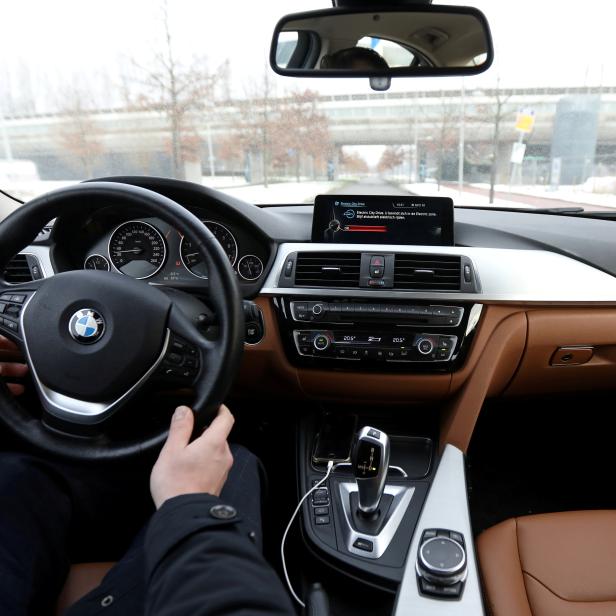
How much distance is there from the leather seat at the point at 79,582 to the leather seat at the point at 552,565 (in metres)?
0.95

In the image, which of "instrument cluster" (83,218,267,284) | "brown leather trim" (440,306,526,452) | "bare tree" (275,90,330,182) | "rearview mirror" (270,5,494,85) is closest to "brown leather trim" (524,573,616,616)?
"brown leather trim" (440,306,526,452)

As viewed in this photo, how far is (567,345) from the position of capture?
6.60 ft

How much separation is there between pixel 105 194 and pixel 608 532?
1.59 m

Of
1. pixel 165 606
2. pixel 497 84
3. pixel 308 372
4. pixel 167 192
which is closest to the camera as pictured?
pixel 165 606

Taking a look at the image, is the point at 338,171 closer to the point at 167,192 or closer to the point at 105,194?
the point at 167,192

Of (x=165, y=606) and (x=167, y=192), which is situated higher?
(x=167, y=192)

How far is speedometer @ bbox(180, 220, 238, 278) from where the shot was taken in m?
1.93

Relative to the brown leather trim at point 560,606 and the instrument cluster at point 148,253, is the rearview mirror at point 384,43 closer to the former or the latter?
the instrument cluster at point 148,253

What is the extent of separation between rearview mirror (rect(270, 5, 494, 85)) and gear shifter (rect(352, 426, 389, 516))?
1216 millimetres

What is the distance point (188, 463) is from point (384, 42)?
148 centimetres

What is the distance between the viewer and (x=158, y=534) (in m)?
0.83

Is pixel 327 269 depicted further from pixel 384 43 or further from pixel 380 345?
pixel 384 43

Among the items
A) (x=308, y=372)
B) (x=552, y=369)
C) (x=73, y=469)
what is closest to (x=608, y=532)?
(x=552, y=369)

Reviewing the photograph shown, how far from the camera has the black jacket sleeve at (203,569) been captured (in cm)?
72
